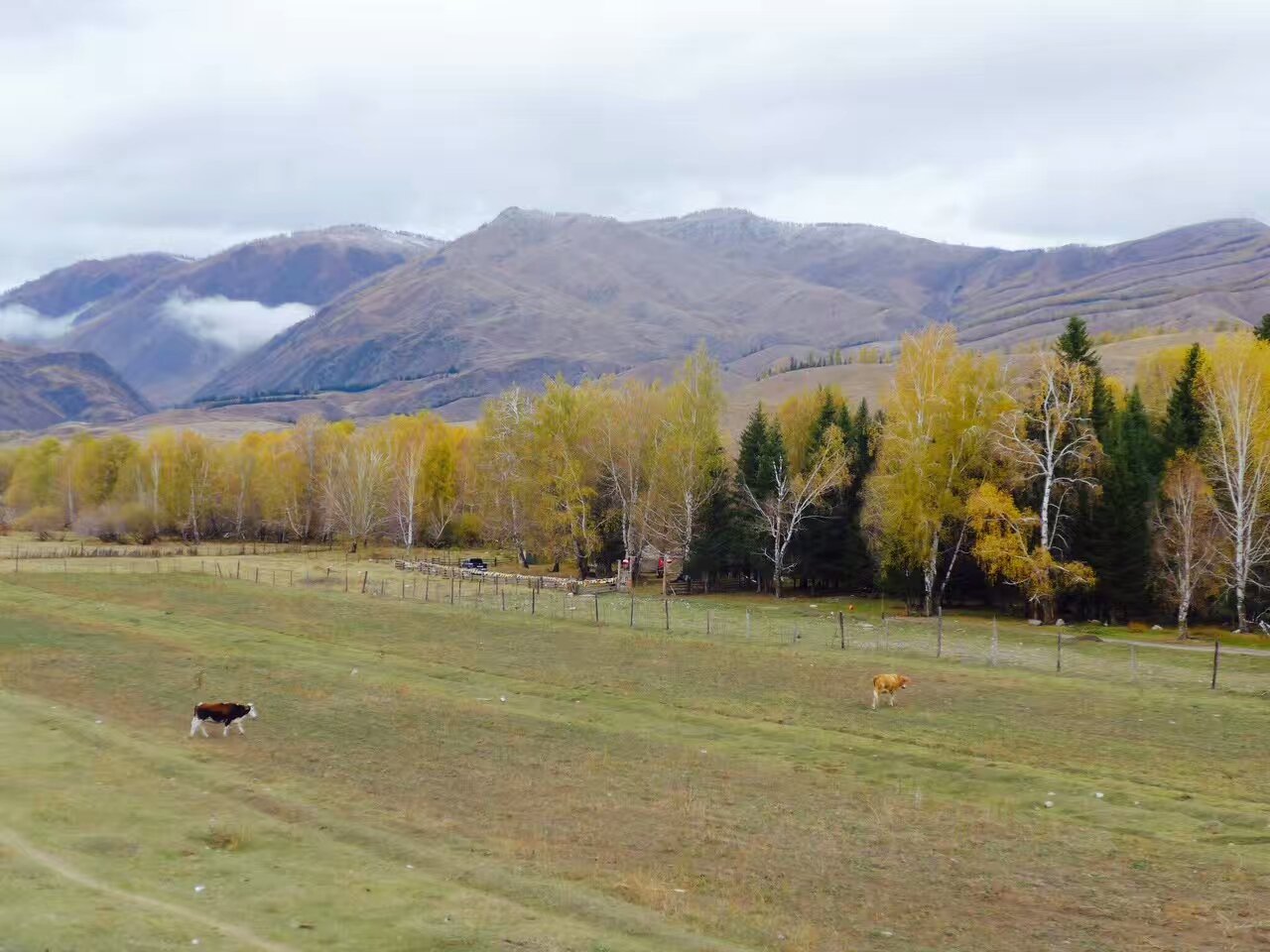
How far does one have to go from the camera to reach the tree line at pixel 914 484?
6166 centimetres

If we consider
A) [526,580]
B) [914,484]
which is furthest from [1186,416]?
[526,580]

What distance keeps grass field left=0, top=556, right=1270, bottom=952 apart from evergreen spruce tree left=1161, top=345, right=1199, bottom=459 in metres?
28.5

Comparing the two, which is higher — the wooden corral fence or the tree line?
the tree line

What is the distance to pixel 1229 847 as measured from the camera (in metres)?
21.6

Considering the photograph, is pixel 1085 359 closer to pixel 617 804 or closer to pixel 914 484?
pixel 914 484

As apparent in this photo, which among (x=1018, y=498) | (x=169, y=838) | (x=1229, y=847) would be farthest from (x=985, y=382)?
(x=169, y=838)

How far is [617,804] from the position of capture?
24.6 metres

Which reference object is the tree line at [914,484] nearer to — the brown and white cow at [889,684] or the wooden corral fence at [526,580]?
the wooden corral fence at [526,580]

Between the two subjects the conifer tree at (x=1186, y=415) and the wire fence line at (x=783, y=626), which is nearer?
the wire fence line at (x=783, y=626)

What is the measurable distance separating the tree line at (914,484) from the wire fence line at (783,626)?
6469 mm

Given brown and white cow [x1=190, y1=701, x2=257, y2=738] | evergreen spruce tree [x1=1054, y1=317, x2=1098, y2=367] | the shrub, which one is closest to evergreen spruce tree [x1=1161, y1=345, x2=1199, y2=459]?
evergreen spruce tree [x1=1054, y1=317, x2=1098, y2=367]

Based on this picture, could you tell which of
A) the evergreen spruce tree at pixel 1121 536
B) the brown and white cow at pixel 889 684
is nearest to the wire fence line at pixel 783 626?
the evergreen spruce tree at pixel 1121 536

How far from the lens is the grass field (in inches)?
696

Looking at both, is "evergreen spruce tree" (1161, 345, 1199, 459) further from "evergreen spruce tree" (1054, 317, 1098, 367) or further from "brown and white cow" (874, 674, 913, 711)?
"brown and white cow" (874, 674, 913, 711)
